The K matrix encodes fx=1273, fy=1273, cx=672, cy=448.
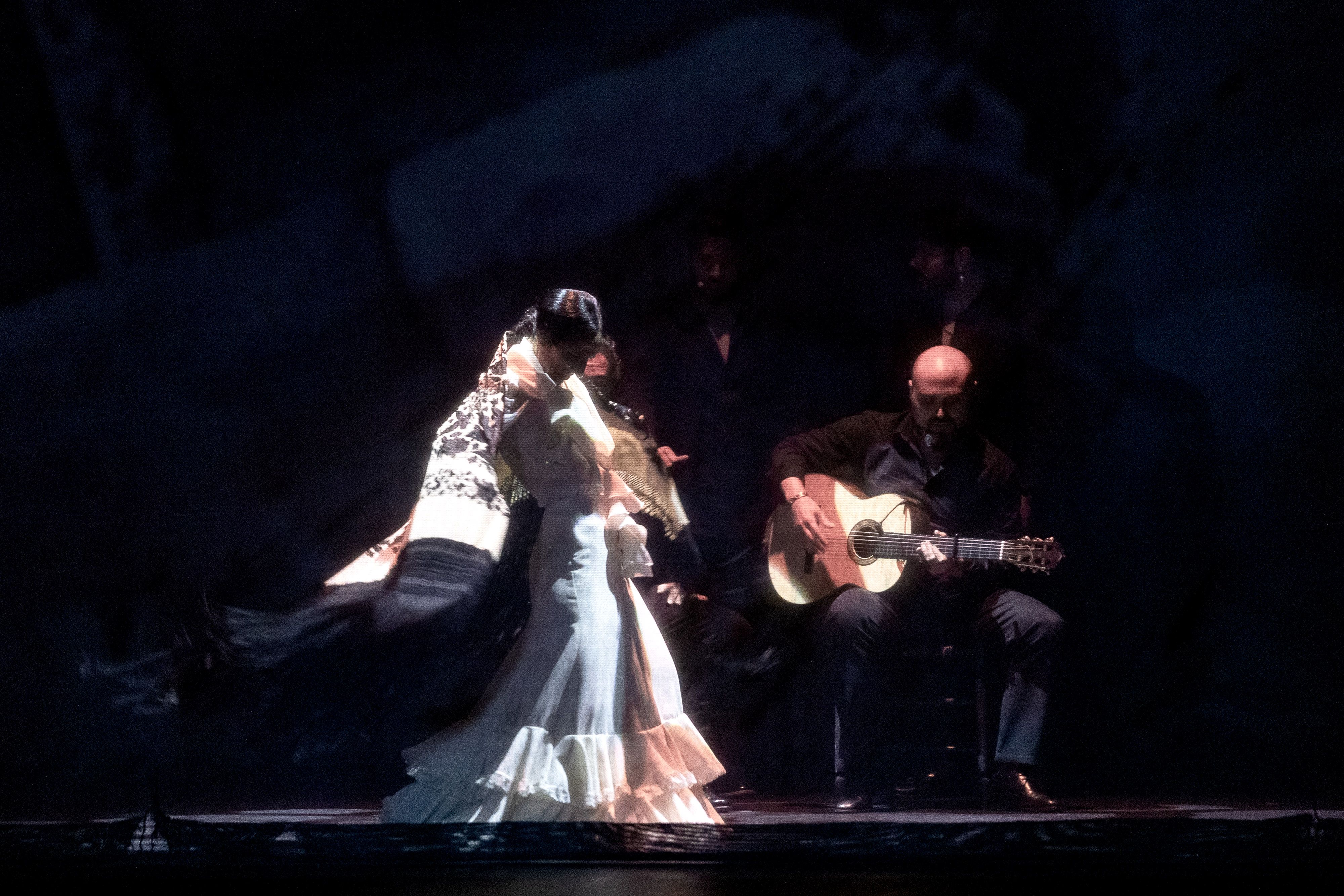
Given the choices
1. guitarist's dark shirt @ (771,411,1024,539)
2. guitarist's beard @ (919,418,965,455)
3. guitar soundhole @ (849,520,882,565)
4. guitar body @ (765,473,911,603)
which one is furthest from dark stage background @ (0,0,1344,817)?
guitar soundhole @ (849,520,882,565)

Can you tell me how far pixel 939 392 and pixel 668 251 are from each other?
3.78ft

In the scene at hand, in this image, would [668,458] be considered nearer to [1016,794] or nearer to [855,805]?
[855,805]

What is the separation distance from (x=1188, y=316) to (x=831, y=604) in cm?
181


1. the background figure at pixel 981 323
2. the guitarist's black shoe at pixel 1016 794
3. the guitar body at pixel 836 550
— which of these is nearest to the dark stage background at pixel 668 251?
the background figure at pixel 981 323

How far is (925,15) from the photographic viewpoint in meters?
4.87

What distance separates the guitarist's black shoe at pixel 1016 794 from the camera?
447 centimetres

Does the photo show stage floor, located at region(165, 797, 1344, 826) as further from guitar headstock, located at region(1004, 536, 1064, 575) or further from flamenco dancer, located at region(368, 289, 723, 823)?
guitar headstock, located at region(1004, 536, 1064, 575)

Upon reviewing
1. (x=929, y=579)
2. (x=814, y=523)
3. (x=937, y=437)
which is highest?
(x=937, y=437)

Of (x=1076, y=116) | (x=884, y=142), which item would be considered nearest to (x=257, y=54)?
(x=884, y=142)

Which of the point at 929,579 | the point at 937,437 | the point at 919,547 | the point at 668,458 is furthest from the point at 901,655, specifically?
the point at 668,458

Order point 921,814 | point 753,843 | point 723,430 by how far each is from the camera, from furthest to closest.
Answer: point 723,430
point 921,814
point 753,843

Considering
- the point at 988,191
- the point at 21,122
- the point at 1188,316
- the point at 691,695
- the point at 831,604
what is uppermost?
the point at 21,122

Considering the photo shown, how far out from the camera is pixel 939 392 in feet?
15.5

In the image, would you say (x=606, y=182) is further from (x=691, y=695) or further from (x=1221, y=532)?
(x=1221, y=532)
